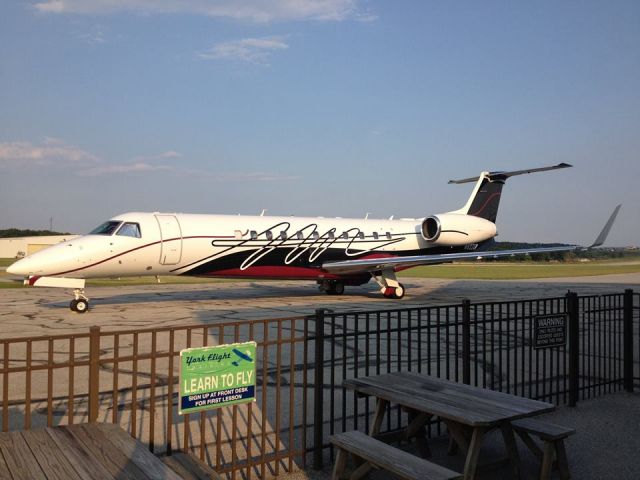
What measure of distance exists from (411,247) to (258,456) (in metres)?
18.4

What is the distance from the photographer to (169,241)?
52.5ft

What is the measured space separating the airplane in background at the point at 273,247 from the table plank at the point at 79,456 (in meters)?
11.7

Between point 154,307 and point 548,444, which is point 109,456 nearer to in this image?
point 548,444

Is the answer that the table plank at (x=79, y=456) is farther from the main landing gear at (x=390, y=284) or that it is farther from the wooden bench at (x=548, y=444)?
the main landing gear at (x=390, y=284)

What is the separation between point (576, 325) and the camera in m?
6.82

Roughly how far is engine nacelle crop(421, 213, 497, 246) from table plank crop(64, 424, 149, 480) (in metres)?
19.7

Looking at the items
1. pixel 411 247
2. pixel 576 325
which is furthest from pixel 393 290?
pixel 576 325

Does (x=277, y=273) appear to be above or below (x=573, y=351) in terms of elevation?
above

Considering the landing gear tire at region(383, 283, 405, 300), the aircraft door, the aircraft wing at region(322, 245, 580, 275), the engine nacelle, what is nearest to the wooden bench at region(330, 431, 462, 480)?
the aircraft door

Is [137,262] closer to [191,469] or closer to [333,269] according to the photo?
[333,269]

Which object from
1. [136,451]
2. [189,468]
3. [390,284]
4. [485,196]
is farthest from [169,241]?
[485,196]

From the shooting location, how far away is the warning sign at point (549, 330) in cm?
649

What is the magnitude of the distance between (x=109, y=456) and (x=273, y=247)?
599 inches

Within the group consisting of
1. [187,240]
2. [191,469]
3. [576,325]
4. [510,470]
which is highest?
[187,240]
